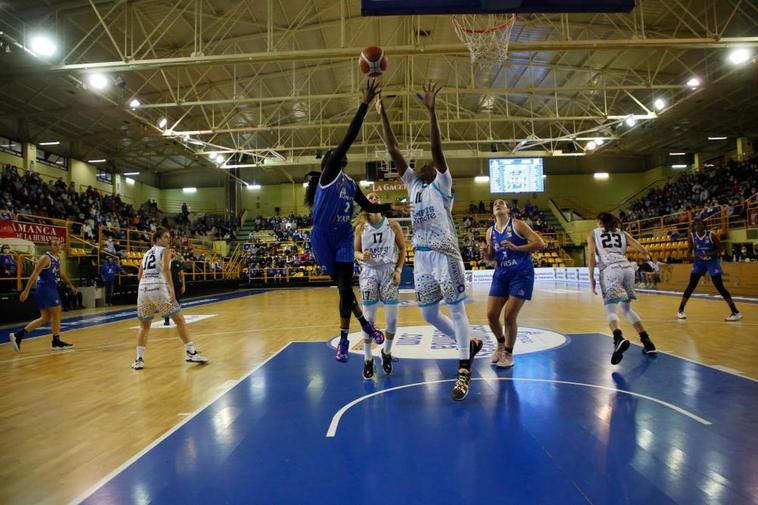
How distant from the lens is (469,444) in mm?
2822

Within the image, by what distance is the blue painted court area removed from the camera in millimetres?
2232

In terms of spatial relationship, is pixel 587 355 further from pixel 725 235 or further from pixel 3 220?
pixel 725 235

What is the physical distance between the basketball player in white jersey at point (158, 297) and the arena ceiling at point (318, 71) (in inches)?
351

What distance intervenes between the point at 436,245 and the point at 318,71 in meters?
20.1

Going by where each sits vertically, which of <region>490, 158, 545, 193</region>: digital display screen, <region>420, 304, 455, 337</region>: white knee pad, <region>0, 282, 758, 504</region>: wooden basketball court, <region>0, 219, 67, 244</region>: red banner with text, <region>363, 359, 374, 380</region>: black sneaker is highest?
<region>490, 158, 545, 193</region>: digital display screen

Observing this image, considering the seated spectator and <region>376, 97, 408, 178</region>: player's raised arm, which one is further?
the seated spectator

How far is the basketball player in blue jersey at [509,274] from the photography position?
16.1 ft

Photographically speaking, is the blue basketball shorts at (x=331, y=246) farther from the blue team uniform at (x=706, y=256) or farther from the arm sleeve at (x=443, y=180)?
the blue team uniform at (x=706, y=256)

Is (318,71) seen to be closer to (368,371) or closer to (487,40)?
(487,40)

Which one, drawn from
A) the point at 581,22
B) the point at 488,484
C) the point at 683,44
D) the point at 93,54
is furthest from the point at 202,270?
Result: the point at 488,484

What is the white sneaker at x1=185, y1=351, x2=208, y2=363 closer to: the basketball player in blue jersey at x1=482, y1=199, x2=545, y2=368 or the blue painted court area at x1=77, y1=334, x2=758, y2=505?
the blue painted court area at x1=77, y1=334, x2=758, y2=505

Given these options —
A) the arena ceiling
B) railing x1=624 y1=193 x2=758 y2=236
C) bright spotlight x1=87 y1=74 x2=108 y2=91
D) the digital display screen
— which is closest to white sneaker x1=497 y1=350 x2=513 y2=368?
the arena ceiling

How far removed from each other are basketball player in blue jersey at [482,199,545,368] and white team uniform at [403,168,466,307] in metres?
1.23

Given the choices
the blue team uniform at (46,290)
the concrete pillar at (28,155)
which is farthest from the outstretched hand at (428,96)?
the concrete pillar at (28,155)
